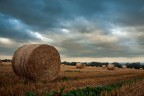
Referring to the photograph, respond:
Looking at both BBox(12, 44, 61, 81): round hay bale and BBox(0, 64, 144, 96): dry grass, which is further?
BBox(12, 44, 61, 81): round hay bale

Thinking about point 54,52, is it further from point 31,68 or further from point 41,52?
point 31,68

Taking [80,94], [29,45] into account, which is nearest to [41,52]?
[29,45]

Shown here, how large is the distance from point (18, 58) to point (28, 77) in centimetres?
130

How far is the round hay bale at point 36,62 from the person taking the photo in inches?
545

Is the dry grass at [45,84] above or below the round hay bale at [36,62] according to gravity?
below

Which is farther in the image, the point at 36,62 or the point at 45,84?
the point at 36,62

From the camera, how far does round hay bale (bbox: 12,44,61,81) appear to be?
13.9m

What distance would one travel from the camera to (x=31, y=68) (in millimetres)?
13781

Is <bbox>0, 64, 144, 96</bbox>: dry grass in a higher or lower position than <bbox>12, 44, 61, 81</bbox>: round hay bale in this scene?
lower

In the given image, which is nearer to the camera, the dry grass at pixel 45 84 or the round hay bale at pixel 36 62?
the dry grass at pixel 45 84

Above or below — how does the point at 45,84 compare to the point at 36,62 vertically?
below

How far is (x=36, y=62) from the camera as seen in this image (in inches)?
559

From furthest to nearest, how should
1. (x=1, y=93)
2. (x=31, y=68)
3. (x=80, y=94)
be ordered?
(x=31, y=68), (x=1, y=93), (x=80, y=94)

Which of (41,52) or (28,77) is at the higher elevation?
(41,52)
